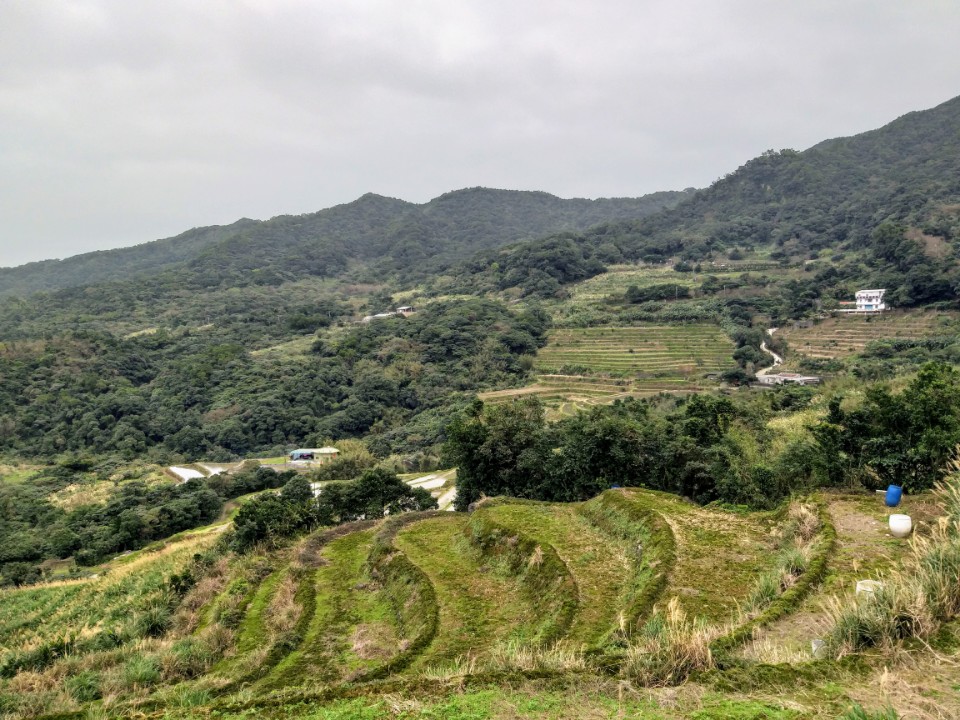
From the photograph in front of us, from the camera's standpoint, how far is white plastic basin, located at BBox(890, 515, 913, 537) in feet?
30.3

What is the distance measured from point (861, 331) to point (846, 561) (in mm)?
51720

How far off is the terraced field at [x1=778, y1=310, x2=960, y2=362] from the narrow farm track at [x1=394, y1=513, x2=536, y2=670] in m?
44.8

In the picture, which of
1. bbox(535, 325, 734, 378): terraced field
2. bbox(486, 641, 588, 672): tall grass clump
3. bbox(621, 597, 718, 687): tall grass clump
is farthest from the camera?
bbox(535, 325, 734, 378): terraced field

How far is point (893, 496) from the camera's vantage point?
11.1 m

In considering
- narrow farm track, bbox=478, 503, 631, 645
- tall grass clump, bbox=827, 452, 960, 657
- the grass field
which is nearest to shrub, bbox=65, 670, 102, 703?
narrow farm track, bbox=478, 503, 631, 645

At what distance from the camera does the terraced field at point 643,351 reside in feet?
164

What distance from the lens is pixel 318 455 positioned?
1804 inches

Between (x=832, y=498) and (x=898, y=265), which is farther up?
(x=898, y=265)

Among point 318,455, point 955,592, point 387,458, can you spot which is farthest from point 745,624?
point 318,455

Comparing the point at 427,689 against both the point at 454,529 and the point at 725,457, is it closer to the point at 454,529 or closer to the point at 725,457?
the point at 454,529

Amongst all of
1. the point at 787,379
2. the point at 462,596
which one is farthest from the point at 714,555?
the point at 787,379

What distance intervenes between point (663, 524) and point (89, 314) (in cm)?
12126

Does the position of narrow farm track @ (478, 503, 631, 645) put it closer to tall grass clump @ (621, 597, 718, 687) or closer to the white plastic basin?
tall grass clump @ (621, 597, 718, 687)

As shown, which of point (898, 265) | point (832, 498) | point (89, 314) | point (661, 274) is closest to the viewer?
point (832, 498)
